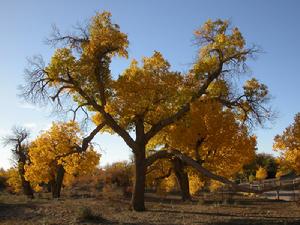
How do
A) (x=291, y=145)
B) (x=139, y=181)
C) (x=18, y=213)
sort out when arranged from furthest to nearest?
(x=291, y=145), (x=139, y=181), (x=18, y=213)

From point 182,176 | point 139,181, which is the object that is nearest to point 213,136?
point 139,181

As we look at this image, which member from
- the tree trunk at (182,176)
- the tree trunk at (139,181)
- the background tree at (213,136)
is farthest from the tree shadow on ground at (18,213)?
the tree trunk at (182,176)

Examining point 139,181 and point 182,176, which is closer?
point 139,181

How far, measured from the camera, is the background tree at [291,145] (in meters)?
28.7

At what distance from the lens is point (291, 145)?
29.6m

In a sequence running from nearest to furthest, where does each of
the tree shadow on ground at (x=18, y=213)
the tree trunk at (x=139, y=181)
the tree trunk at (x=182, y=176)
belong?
1. the tree shadow on ground at (x=18, y=213)
2. the tree trunk at (x=139, y=181)
3. the tree trunk at (x=182, y=176)

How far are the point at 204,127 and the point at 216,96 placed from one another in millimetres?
2136

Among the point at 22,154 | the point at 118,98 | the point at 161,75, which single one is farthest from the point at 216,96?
the point at 22,154

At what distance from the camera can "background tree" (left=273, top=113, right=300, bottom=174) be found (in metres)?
28.7

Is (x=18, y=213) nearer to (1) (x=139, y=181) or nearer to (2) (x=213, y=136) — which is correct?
(1) (x=139, y=181)

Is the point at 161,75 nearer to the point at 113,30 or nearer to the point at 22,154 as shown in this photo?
the point at 113,30

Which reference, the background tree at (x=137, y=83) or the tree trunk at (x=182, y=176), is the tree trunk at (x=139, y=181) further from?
the tree trunk at (x=182, y=176)

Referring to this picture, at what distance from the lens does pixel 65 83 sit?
2317 cm

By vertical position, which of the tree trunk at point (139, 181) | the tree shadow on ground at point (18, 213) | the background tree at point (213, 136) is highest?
the background tree at point (213, 136)
